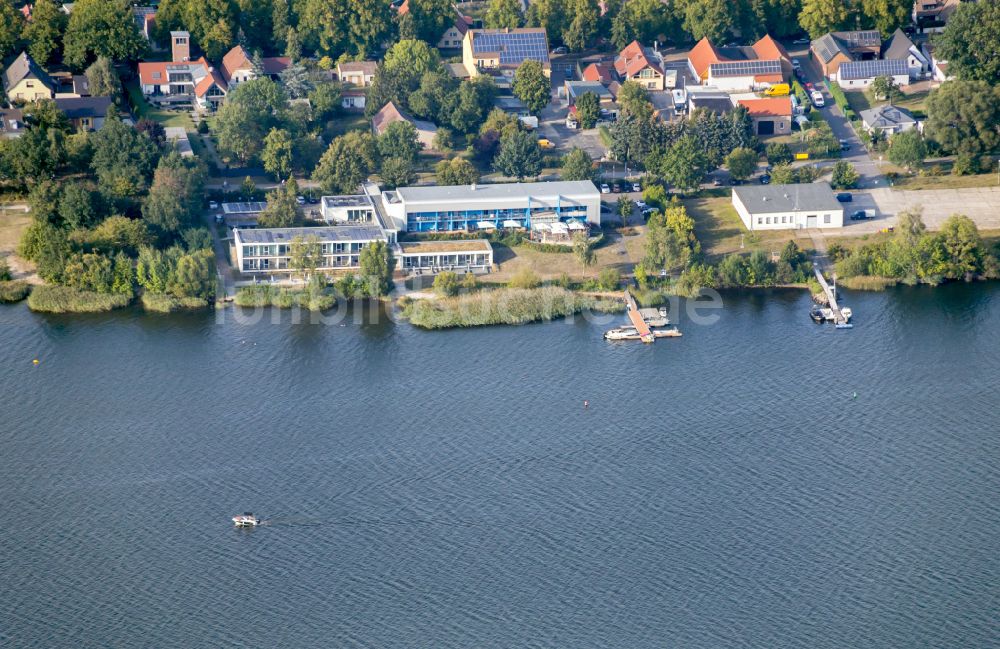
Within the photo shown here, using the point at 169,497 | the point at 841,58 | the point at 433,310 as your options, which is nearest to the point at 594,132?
the point at 841,58

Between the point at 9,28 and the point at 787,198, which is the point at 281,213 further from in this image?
the point at 9,28

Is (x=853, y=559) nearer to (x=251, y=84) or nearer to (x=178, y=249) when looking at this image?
(x=178, y=249)

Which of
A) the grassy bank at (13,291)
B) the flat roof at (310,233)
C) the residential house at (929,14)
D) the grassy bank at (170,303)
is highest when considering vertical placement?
the residential house at (929,14)

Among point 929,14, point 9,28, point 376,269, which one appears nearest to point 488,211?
point 376,269

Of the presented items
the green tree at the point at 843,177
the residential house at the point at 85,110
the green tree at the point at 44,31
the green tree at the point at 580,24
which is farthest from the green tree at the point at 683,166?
the green tree at the point at 44,31

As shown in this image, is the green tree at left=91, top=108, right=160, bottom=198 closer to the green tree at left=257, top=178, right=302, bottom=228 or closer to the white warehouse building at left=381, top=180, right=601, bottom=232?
the green tree at left=257, top=178, right=302, bottom=228

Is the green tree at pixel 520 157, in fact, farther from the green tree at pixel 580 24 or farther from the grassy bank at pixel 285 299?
the green tree at pixel 580 24
